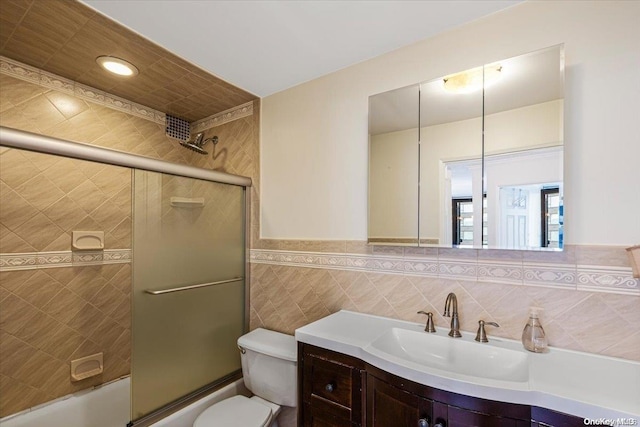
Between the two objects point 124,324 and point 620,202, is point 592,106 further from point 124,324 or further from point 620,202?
point 124,324

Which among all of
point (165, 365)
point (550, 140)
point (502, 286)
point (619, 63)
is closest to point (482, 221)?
point (502, 286)

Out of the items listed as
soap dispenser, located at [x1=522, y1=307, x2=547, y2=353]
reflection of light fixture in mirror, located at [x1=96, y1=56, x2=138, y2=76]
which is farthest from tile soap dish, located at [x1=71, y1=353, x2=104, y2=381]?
soap dispenser, located at [x1=522, y1=307, x2=547, y2=353]

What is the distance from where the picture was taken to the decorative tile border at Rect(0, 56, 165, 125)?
1789mm

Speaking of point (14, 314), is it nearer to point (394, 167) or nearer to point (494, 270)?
point (394, 167)

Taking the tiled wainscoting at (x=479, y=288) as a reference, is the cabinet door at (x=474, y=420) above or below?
below

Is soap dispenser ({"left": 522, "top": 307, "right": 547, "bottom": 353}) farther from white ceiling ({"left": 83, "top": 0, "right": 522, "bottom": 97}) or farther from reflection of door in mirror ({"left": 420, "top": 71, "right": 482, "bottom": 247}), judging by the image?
white ceiling ({"left": 83, "top": 0, "right": 522, "bottom": 97})

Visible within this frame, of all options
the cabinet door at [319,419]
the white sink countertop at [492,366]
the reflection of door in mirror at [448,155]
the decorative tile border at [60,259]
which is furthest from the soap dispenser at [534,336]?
the decorative tile border at [60,259]

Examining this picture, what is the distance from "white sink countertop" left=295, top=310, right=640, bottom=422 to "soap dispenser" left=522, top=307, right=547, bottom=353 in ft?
0.08

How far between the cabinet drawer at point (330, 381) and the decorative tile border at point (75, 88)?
2214 millimetres

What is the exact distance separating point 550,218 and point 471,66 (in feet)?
2.56

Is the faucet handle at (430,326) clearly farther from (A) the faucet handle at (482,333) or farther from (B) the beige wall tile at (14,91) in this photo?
(B) the beige wall tile at (14,91)

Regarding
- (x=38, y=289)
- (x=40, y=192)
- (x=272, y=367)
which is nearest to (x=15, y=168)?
(x=40, y=192)

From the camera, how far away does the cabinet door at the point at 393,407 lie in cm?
105

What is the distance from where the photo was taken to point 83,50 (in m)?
1.67
